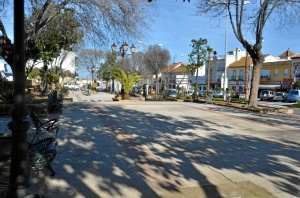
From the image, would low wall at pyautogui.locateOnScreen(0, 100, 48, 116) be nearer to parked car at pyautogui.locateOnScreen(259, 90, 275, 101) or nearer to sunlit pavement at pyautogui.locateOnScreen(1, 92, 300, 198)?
sunlit pavement at pyautogui.locateOnScreen(1, 92, 300, 198)

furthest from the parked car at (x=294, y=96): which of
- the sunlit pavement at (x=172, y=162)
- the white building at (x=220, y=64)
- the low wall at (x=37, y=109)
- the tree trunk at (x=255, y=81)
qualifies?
the low wall at (x=37, y=109)

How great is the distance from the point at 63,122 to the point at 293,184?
7.45 meters

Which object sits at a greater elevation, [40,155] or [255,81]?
[255,81]

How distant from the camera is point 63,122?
10.3 m

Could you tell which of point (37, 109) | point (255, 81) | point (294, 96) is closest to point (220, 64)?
point (294, 96)

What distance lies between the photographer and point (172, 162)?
19.6 ft

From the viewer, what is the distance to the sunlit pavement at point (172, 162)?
460 centimetres

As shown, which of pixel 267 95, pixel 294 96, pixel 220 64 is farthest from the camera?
pixel 220 64

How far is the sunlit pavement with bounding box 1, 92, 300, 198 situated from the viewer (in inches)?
181

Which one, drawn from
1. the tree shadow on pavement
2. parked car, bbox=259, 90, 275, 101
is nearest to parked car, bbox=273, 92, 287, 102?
parked car, bbox=259, 90, 275, 101

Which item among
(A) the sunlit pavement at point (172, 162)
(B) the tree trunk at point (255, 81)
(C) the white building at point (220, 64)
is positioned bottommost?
(A) the sunlit pavement at point (172, 162)

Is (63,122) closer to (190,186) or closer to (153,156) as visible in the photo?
(153,156)

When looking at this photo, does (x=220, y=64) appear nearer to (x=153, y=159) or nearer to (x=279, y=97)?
(x=279, y=97)

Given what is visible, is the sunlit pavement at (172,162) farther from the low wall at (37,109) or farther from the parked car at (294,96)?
the parked car at (294,96)
